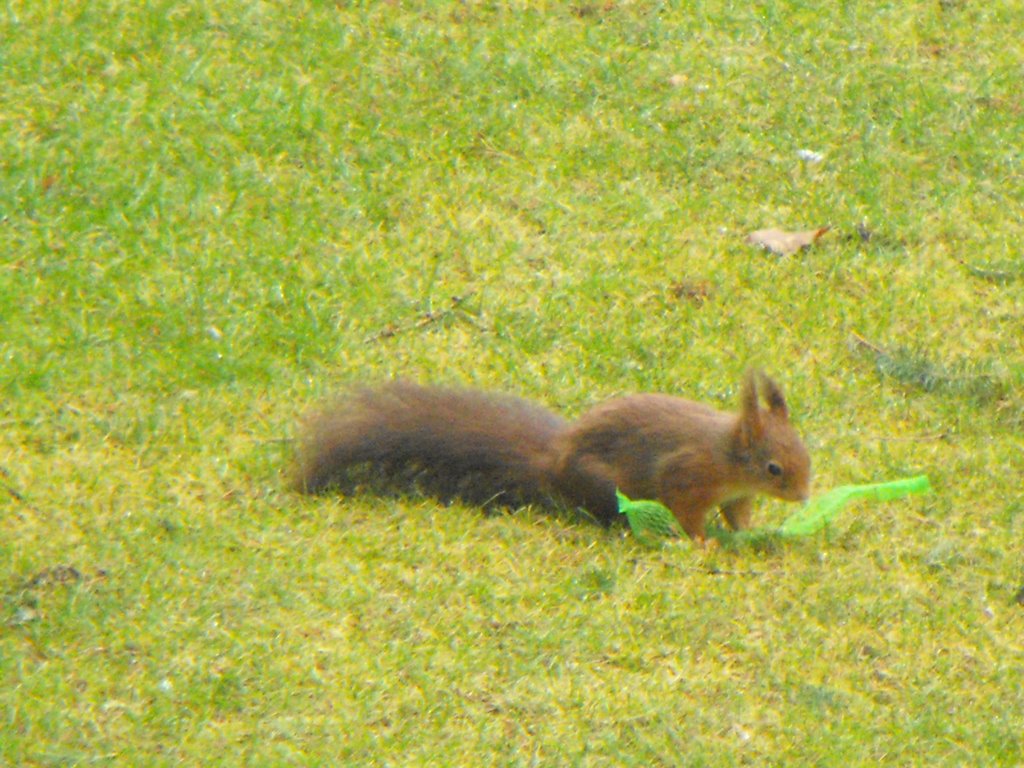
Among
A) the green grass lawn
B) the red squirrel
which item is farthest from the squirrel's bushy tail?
the green grass lawn

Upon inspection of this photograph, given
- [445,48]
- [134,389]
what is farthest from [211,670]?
[445,48]

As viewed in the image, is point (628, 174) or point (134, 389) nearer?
point (134, 389)

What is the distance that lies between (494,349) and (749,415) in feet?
3.54

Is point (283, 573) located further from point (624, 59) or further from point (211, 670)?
point (624, 59)

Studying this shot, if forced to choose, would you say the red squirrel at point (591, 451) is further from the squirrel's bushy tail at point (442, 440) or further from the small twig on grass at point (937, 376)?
the small twig on grass at point (937, 376)

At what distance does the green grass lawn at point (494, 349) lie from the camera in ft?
12.7

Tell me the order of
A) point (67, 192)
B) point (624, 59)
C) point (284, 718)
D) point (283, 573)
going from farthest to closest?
point (624, 59) → point (67, 192) → point (283, 573) → point (284, 718)

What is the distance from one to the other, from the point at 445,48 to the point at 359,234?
136cm

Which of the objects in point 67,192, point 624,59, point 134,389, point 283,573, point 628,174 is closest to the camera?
point 283,573

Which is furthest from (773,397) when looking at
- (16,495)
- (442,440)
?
(16,495)

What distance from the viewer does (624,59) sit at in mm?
7141

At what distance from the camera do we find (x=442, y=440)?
472cm

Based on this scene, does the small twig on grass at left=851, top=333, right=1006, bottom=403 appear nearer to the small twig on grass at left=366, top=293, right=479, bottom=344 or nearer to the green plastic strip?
the green plastic strip

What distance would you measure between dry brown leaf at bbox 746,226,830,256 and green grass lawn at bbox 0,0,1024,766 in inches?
2.5
